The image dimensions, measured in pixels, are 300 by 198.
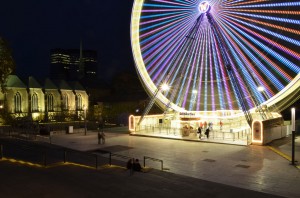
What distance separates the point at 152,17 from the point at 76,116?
→ 137 ft

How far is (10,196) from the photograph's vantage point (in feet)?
31.9

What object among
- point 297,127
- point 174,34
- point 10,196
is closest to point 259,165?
point 10,196

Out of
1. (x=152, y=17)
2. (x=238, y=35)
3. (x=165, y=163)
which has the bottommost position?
(x=165, y=163)

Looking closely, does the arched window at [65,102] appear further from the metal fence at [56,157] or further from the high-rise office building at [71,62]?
the high-rise office building at [71,62]

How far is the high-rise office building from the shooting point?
177 m

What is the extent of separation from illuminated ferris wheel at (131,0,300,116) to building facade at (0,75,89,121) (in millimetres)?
31788

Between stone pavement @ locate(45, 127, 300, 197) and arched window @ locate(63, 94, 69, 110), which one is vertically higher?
arched window @ locate(63, 94, 69, 110)

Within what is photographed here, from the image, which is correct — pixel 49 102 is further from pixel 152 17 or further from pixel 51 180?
pixel 51 180

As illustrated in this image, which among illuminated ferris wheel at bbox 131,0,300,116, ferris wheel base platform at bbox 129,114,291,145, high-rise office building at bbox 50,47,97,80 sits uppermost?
high-rise office building at bbox 50,47,97,80

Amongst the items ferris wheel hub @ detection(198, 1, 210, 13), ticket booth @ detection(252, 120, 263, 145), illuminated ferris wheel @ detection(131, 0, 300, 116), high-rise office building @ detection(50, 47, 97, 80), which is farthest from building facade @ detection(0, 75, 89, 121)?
high-rise office building @ detection(50, 47, 97, 80)

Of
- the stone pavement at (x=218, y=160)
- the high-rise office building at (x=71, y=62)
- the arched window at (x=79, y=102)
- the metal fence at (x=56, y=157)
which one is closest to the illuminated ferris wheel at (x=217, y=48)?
the stone pavement at (x=218, y=160)

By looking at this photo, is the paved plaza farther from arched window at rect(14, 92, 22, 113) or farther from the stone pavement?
arched window at rect(14, 92, 22, 113)

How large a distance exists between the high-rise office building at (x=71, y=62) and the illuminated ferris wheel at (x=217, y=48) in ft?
492

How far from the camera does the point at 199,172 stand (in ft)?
50.8
